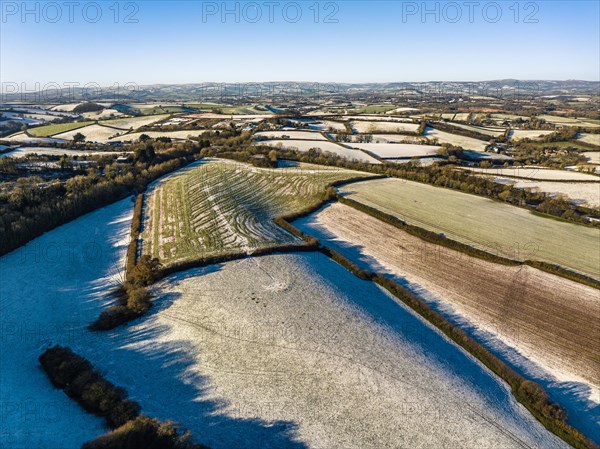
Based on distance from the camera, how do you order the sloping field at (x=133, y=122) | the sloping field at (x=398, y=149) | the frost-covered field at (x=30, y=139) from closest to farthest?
the sloping field at (x=398, y=149) < the frost-covered field at (x=30, y=139) < the sloping field at (x=133, y=122)

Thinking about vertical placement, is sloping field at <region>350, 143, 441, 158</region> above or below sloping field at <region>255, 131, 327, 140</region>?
below

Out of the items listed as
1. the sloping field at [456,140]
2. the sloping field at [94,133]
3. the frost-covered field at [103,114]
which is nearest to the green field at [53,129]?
the sloping field at [94,133]

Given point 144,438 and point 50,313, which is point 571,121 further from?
point 50,313

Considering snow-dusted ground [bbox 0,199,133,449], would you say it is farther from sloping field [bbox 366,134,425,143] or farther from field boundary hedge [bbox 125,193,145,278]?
sloping field [bbox 366,134,425,143]

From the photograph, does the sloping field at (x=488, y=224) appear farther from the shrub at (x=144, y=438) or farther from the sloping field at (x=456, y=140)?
the sloping field at (x=456, y=140)

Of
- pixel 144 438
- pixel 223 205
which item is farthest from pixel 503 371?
pixel 223 205

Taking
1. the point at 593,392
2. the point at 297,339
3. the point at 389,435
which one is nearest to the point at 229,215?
the point at 297,339

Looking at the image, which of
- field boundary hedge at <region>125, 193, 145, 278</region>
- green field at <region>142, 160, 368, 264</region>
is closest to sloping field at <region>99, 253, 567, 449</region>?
field boundary hedge at <region>125, 193, 145, 278</region>
